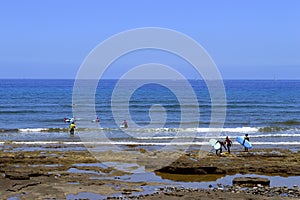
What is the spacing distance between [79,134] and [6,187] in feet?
70.9

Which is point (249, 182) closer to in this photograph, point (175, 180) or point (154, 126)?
point (175, 180)

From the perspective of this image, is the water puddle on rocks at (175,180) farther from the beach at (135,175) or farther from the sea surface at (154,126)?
the sea surface at (154,126)

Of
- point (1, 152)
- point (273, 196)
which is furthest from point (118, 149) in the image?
point (273, 196)

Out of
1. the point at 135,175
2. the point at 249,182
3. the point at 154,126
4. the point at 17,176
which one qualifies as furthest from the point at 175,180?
the point at 154,126

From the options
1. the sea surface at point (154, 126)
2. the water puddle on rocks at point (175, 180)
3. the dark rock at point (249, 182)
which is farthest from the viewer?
the sea surface at point (154, 126)

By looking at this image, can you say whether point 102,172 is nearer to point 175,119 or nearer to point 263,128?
point 263,128

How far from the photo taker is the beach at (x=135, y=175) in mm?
17453

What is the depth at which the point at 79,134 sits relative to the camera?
1570 inches

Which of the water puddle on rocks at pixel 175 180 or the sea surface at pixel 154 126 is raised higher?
the sea surface at pixel 154 126

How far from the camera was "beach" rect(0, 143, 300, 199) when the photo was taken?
17453 millimetres

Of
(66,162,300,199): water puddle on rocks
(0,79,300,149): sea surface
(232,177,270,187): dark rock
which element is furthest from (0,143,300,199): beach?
(0,79,300,149): sea surface

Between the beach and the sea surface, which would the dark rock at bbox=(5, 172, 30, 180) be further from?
the sea surface

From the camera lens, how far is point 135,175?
21.1 metres

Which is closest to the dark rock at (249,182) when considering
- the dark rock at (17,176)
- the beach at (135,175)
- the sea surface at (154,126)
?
the beach at (135,175)
